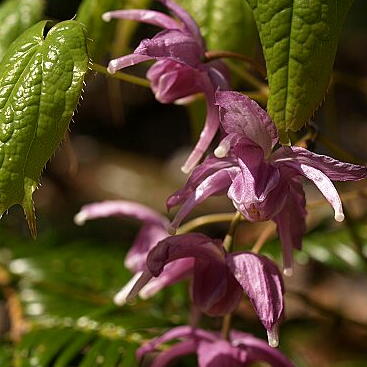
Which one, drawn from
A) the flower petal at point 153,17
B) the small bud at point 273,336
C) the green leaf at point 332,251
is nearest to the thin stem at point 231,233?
the small bud at point 273,336

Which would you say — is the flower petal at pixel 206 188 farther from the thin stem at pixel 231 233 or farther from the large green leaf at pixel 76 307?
the large green leaf at pixel 76 307

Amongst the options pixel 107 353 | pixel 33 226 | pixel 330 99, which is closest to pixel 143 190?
pixel 330 99

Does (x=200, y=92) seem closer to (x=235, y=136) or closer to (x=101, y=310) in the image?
(x=235, y=136)

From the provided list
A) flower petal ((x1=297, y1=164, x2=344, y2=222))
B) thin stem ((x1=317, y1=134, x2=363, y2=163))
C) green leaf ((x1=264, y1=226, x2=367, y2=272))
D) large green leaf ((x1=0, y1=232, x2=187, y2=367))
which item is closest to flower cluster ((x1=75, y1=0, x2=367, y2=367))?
flower petal ((x1=297, y1=164, x2=344, y2=222))

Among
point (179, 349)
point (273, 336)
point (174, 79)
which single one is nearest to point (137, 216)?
point (179, 349)

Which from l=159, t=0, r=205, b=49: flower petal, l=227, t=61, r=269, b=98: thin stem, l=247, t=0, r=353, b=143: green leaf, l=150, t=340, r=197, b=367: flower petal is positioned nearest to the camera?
l=247, t=0, r=353, b=143: green leaf

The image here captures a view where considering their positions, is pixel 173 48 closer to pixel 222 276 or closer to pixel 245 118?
pixel 245 118

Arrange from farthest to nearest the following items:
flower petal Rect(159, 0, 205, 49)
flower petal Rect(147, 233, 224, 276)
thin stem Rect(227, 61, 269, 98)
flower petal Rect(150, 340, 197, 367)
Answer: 1. thin stem Rect(227, 61, 269, 98)
2. flower petal Rect(150, 340, 197, 367)
3. flower petal Rect(159, 0, 205, 49)
4. flower petal Rect(147, 233, 224, 276)

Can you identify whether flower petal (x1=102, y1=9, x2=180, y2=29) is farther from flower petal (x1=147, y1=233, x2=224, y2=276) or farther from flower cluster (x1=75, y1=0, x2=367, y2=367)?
flower petal (x1=147, y1=233, x2=224, y2=276)
